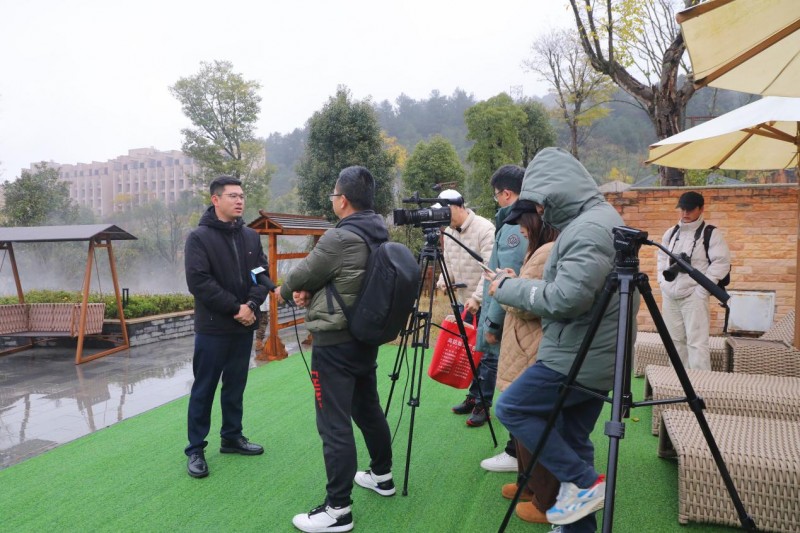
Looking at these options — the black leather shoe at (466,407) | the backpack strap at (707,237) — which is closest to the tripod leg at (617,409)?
the black leather shoe at (466,407)

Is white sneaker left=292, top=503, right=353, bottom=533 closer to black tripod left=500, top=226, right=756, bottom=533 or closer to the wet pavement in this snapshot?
black tripod left=500, top=226, right=756, bottom=533

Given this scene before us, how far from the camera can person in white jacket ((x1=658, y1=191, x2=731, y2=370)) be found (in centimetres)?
443

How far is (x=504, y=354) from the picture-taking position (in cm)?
258

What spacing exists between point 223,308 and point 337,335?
1.07 metres

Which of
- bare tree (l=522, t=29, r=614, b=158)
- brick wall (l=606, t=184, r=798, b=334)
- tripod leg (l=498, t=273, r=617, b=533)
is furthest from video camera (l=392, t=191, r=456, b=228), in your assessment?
bare tree (l=522, t=29, r=614, b=158)

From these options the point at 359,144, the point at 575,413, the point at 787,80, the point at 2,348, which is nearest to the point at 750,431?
the point at 575,413

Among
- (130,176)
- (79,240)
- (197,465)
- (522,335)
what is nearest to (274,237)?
(79,240)

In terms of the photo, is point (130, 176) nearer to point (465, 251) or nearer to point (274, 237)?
point (274, 237)

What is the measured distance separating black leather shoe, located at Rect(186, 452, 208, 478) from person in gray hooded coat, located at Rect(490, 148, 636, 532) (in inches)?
78.1

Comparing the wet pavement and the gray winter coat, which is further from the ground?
the gray winter coat

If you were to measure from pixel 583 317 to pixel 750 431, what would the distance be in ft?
4.72

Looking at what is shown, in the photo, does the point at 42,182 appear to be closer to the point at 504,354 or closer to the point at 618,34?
the point at 618,34

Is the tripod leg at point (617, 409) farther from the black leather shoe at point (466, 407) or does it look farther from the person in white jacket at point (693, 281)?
the person in white jacket at point (693, 281)

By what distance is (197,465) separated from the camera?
3268 millimetres
